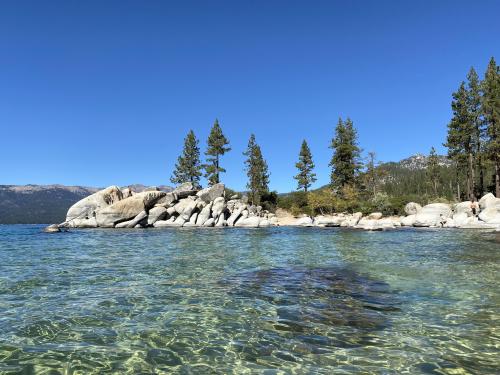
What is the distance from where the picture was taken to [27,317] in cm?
801

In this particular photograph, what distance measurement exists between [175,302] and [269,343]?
12.6 ft

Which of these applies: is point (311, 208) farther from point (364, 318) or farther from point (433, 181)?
point (364, 318)

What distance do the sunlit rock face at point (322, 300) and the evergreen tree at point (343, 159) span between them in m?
66.9

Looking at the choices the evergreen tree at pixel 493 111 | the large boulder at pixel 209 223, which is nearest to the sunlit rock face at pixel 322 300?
the large boulder at pixel 209 223

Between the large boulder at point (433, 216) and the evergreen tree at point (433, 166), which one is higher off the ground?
the evergreen tree at point (433, 166)

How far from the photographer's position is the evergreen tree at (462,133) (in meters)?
56.4

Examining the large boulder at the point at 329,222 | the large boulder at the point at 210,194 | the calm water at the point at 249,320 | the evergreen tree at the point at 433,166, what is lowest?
the calm water at the point at 249,320

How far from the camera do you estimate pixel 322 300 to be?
31.5 ft

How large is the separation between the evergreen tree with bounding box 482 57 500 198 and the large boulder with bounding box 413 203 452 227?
26.2 feet

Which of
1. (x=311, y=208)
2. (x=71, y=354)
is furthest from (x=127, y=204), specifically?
(x=71, y=354)

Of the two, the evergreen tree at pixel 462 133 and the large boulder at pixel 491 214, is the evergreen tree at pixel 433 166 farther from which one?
the large boulder at pixel 491 214

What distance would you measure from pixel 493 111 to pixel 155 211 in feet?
180

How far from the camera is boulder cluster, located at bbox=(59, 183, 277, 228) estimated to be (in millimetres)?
57000

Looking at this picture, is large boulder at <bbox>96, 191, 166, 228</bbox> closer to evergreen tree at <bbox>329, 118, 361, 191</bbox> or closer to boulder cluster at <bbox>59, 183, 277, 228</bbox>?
boulder cluster at <bbox>59, 183, 277, 228</bbox>
